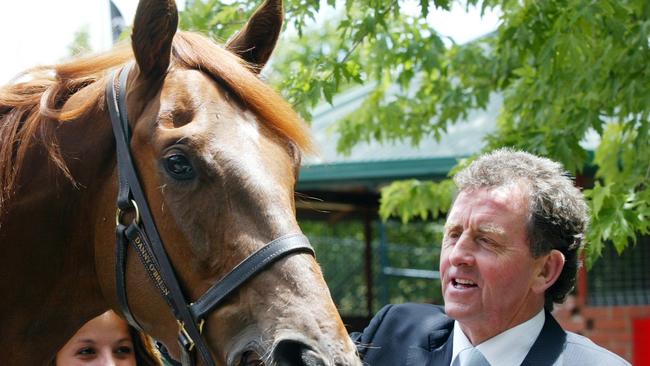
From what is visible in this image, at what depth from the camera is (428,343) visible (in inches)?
124

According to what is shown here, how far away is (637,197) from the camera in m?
4.68

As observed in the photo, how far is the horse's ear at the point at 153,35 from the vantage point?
2.86 metres

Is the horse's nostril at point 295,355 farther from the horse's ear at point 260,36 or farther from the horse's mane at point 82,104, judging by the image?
the horse's ear at point 260,36

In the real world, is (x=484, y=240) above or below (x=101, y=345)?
above

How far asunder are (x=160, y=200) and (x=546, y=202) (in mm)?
1218

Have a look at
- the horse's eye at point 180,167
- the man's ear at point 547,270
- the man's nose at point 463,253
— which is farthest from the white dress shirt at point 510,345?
the horse's eye at point 180,167

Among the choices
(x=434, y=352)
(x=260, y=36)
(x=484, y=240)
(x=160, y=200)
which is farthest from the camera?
(x=260, y=36)

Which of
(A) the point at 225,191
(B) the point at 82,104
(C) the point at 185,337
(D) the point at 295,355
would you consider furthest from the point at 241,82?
(D) the point at 295,355

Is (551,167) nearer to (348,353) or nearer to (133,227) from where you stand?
(348,353)

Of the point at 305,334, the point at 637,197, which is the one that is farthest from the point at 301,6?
the point at 305,334

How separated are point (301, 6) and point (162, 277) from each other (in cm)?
244

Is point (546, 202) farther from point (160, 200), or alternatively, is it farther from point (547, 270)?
point (160, 200)

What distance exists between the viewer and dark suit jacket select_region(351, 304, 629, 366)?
2904 millimetres

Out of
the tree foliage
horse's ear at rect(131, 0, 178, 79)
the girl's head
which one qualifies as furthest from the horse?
the tree foliage
